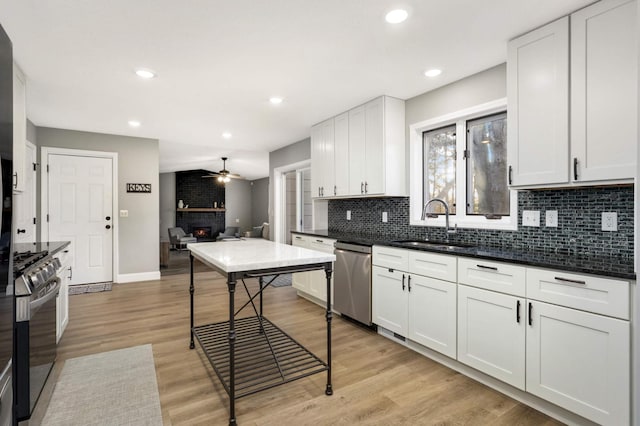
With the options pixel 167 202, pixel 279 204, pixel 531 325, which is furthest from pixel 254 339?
pixel 167 202

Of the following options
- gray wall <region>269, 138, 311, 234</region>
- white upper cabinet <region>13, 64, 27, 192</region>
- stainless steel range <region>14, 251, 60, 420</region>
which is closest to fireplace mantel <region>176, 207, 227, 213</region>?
gray wall <region>269, 138, 311, 234</region>

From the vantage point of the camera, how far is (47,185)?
4.81 m

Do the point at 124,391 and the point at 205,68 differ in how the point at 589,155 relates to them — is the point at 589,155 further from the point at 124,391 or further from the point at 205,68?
the point at 124,391

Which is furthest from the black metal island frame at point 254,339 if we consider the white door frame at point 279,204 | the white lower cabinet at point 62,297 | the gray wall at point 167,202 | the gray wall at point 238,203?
the gray wall at point 238,203

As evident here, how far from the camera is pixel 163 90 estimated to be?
3316mm

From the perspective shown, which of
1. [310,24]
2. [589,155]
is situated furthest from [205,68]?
[589,155]

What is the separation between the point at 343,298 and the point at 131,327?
2168 mm

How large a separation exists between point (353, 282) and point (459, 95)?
203 centimetres

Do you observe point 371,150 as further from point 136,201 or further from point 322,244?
point 136,201

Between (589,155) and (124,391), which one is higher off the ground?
(589,155)

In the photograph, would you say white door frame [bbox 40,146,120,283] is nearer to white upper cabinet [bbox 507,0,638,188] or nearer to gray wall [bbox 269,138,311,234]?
gray wall [bbox 269,138,311,234]

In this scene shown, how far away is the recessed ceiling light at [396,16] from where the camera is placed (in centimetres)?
203

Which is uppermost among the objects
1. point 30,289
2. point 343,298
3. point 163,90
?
point 163,90

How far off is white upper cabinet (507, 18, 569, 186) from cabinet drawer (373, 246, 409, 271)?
38.9 inches
